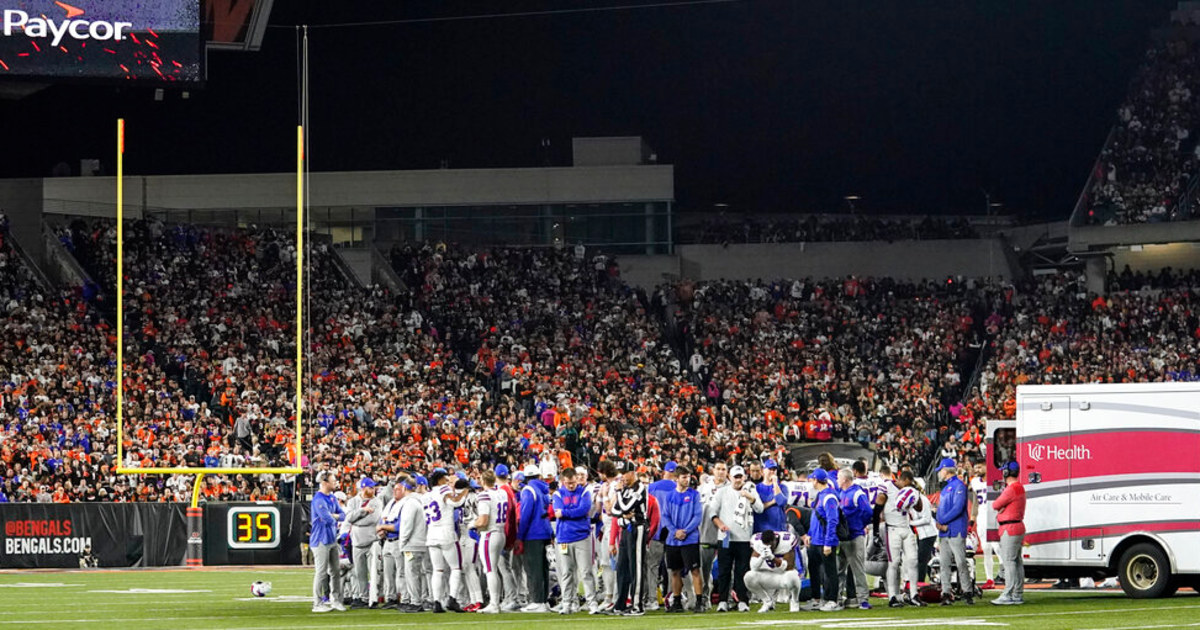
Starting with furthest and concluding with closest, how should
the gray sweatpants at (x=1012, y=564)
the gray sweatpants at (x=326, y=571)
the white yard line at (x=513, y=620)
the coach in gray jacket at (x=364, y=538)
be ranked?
1. the coach in gray jacket at (x=364, y=538)
2. the gray sweatpants at (x=326, y=571)
3. the gray sweatpants at (x=1012, y=564)
4. the white yard line at (x=513, y=620)

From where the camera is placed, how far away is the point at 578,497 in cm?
1789

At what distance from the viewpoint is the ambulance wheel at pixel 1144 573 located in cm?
1822

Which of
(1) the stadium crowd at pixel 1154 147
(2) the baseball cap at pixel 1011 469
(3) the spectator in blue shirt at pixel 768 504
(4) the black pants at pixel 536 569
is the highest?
(1) the stadium crowd at pixel 1154 147

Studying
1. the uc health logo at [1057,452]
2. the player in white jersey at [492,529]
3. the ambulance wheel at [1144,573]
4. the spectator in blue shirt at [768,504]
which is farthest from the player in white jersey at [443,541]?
the ambulance wheel at [1144,573]

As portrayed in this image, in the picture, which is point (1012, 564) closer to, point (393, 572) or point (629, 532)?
point (629, 532)

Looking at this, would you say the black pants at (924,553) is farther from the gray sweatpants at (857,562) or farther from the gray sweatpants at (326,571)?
the gray sweatpants at (326,571)

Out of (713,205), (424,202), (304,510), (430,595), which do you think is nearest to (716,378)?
(424,202)

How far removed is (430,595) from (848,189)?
132 feet

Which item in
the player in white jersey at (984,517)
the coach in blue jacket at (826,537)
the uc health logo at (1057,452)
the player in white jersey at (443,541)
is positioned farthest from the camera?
the player in white jersey at (984,517)

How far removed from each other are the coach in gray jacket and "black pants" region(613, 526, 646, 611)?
10.4 feet

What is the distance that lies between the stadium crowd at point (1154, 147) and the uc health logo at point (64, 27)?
953 inches

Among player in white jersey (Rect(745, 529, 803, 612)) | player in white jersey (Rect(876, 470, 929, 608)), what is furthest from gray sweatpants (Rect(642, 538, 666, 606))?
player in white jersey (Rect(876, 470, 929, 608))

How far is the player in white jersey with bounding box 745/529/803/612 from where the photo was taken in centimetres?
1736

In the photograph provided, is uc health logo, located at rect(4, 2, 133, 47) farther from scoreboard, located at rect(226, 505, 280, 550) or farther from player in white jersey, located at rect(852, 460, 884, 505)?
player in white jersey, located at rect(852, 460, 884, 505)
